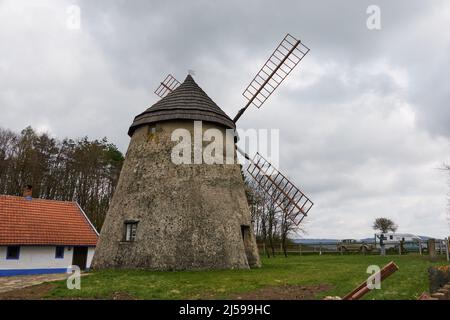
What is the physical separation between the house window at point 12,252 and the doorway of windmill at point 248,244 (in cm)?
1209

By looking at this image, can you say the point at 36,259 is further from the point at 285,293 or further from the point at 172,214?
the point at 285,293

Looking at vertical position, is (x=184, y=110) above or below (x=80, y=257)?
above

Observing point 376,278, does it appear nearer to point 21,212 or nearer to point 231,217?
point 231,217

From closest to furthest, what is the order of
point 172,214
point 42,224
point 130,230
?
point 172,214 → point 130,230 → point 42,224

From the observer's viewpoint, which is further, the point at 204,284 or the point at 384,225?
the point at 384,225

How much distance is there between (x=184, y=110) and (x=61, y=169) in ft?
74.6

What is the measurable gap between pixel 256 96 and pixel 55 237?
1382 cm

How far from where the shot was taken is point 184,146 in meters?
14.9

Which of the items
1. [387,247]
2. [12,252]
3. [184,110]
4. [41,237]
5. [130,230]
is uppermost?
[184,110]

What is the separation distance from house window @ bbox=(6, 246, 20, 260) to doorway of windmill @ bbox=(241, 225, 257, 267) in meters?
12.1

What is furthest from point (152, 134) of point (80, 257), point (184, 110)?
point (80, 257)

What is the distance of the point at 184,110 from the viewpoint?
15.2m

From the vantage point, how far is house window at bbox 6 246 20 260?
1809cm

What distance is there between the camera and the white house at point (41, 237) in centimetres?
1831
